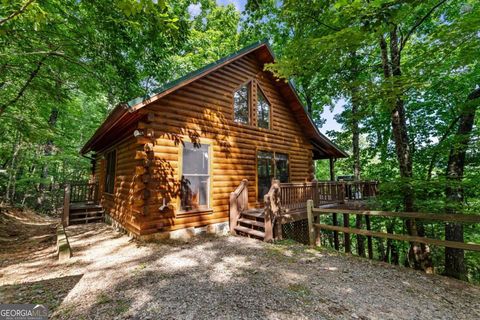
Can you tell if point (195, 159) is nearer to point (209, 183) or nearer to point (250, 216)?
point (209, 183)

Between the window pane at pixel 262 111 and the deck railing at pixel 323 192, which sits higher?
the window pane at pixel 262 111

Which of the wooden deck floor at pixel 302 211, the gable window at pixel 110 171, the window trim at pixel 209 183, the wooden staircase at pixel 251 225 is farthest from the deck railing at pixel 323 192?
the gable window at pixel 110 171

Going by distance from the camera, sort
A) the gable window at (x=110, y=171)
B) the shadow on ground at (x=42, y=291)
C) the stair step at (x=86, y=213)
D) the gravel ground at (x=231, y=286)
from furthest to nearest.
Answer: the stair step at (x=86, y=213)
the gable window at (x=110, y=171)
the shadow on ground at (x=42, y=291)
the gravel ground at (x=231, y=286)

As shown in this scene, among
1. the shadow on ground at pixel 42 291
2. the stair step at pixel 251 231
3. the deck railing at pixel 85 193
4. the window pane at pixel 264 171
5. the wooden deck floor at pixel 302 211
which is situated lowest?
the shadow on ground at pixel 42 291

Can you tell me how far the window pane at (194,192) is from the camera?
660 cm

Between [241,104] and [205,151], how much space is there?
2.68 m

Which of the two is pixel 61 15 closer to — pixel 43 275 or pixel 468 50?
pixel 43 275

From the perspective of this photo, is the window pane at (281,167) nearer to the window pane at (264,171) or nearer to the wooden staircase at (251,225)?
the window pane at (264,171)

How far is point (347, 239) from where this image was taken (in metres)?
7.92

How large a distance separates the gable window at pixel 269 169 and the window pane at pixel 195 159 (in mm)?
2504

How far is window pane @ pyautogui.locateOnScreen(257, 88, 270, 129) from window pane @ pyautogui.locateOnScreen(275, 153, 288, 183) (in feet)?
4.68

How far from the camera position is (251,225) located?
6883 mm

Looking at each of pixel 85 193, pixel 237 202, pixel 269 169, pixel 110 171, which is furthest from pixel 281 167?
pixel 85 193

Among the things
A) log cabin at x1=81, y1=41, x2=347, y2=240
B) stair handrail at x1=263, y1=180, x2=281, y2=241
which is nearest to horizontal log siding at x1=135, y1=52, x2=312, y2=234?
log cabin at x1=81, y1=41, x2=347, y2=240
